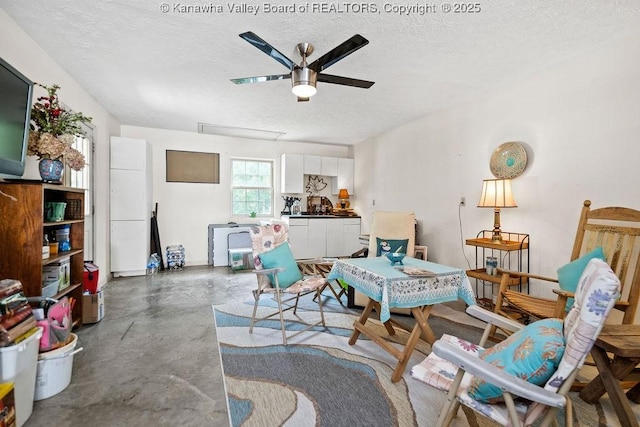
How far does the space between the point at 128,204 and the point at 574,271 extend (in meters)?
5.42

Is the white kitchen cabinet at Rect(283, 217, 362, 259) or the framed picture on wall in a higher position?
the framed picture on wall

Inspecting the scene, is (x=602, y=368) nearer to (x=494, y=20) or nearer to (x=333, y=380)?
(x=333, y=380)

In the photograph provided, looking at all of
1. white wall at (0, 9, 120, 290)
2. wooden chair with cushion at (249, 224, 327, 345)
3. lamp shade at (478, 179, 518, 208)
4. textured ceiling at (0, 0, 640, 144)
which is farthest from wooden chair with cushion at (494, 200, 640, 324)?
white wall at (0, 9, 120, 290)

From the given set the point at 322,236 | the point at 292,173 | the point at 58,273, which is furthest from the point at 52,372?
the point at 292,173

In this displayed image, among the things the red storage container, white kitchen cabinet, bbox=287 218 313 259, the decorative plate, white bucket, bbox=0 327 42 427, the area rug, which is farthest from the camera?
white kitchen cabinet, bbox=287 218 313 259

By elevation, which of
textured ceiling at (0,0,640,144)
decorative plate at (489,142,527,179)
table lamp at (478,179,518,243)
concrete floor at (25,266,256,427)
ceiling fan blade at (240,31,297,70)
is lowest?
concrete floor at (25,266,256,427)

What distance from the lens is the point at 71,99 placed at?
3.20m

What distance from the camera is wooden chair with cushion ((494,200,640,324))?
198 centimetres

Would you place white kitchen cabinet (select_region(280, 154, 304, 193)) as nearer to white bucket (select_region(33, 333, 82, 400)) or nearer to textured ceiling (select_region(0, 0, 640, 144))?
textured ceiling (select_region(0, 0, 640, 144))

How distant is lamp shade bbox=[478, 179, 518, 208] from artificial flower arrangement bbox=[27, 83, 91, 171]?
3.81m

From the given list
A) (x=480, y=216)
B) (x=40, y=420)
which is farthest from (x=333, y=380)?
(x=480, y=216)

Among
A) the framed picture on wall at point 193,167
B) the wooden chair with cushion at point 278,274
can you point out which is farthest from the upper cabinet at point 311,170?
the wooden chair with cushion at point 278,274

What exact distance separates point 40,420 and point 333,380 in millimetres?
1657

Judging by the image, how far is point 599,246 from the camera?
231 centimetres
